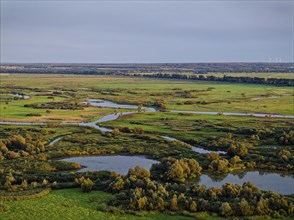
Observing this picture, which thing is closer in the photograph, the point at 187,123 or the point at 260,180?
the point at 260,180

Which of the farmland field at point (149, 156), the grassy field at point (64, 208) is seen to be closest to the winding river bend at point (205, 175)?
the farmland field at point (149, 156)

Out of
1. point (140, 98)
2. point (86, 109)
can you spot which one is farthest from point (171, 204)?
point (140, 98)

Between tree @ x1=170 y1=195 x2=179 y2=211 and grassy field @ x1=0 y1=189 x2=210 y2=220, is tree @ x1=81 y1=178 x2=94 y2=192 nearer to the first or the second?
grassy field @ x1=0 y1=189 x2=210 y2=220

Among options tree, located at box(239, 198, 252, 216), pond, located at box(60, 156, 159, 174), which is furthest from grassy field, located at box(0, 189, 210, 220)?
pond, located at box(60, 156, 159, 174)

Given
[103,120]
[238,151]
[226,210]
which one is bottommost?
[103,120]

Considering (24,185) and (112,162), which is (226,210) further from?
(112,162)

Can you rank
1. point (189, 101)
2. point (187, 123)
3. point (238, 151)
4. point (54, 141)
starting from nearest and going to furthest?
point (238, 151), point (54, 141), point (187, 123), point (189, 101)

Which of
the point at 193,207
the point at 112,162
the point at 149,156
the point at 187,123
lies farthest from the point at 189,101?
the point at 193,207
